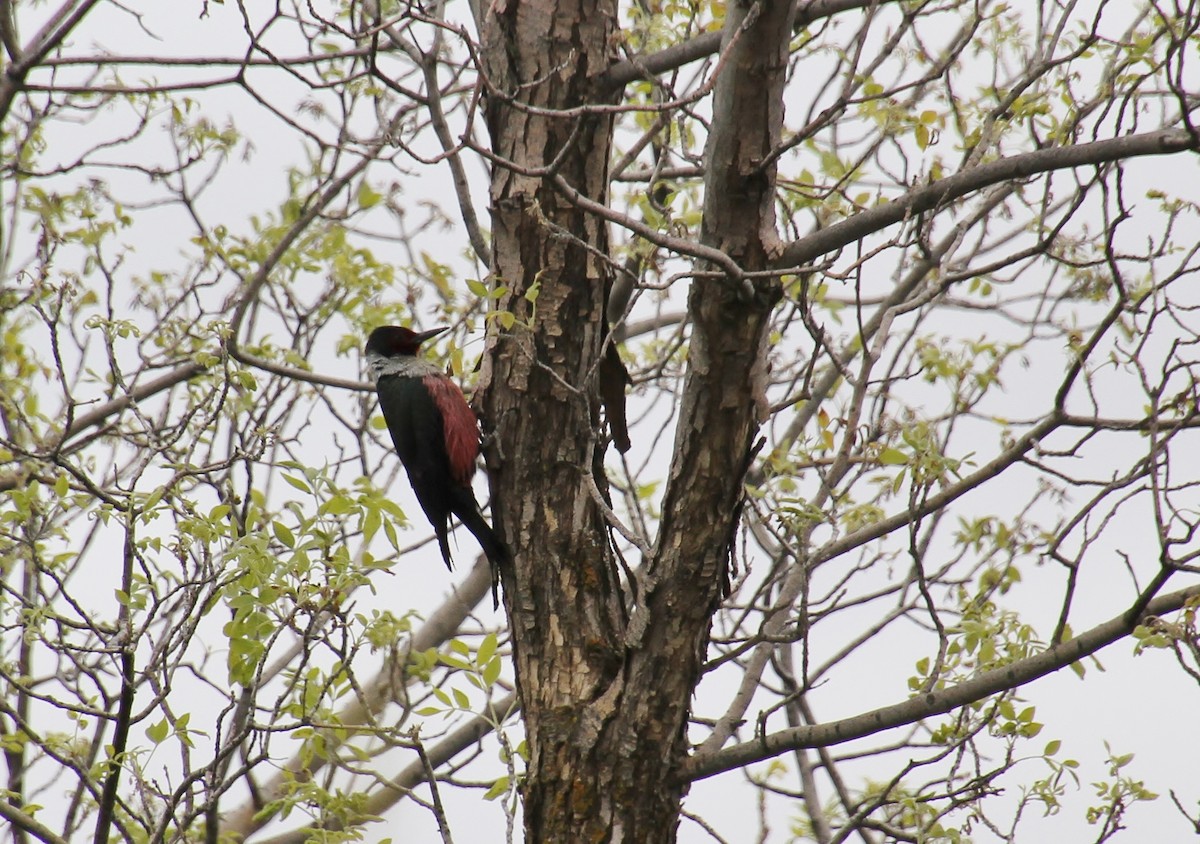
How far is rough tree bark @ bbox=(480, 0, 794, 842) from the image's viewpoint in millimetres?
2783

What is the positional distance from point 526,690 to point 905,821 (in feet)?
6.93

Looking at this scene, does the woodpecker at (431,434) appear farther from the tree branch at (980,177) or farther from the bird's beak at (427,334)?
the tree branch at (980,177)

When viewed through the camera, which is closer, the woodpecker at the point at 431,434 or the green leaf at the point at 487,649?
the green leaf at the point at 487,649

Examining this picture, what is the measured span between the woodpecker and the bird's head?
0.08m

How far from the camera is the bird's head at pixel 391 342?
225 inches

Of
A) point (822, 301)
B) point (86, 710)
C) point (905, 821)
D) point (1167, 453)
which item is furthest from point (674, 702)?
point (822, 301)

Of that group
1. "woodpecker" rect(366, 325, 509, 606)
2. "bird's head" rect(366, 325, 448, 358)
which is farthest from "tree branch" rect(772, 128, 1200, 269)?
"bird's head" rect(366, 325, 448, 358)

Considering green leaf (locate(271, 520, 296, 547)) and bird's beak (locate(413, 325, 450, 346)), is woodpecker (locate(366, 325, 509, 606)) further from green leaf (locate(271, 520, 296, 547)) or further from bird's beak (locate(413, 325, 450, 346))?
green leaf (locate(271, 520, 296, 547))

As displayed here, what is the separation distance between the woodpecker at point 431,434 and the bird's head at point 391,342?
0.27ft

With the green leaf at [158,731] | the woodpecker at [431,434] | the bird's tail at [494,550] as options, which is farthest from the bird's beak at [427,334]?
the green leaf at [158,731]

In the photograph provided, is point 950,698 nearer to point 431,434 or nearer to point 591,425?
point 591,425

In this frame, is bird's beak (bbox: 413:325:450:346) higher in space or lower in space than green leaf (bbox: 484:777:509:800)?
higher

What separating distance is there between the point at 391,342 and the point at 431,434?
0.90 metres

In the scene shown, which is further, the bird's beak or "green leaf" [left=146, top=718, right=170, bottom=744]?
the bird's beak
